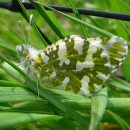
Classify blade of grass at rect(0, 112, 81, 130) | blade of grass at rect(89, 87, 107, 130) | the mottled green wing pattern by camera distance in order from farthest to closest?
the mottled green wing pattern < blade of grass at rect(89, 87, 107, 130) < blade of grass at rect(0, 112, 81, 130)

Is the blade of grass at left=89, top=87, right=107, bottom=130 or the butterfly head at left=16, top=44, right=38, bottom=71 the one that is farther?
the butterfly head at left=16, top=44, right=38, bottom=71

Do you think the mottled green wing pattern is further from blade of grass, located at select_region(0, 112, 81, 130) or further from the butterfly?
blade of grass, located at select_region(0, 112, 81, 130)

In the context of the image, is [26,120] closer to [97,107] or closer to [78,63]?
[97,107]

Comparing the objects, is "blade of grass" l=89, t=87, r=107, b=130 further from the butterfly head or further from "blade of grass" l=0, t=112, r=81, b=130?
the butterfly head

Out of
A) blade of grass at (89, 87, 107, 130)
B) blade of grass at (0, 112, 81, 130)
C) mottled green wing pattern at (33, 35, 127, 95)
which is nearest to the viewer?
blade of grass at (0, 112, 81, 130)

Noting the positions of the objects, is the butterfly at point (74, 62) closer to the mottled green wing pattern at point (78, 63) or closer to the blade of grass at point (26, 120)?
the mottled green wing pattern at point (78, 63)

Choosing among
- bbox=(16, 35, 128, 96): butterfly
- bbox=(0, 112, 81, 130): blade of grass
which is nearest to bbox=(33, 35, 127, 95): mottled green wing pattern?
Result: bbox=(16, 35, 128, 96): butterfly

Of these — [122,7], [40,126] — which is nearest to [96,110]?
[40,126]

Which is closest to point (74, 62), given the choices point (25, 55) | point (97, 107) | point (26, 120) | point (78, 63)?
point (78, 63)

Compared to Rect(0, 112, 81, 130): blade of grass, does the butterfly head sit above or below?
above
